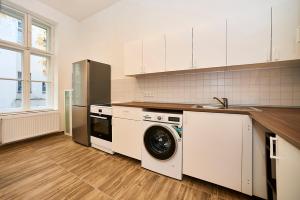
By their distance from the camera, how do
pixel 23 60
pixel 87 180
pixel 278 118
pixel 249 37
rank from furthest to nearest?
pixel 23 60 → pixel 87 180 → pixel 249 37 → pixel 278 118

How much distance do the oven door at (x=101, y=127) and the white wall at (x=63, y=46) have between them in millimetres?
1517

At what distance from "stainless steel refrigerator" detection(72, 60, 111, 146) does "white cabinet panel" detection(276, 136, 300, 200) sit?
8.80 ft

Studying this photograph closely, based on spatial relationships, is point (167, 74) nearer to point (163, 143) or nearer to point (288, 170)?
point (163, 143)

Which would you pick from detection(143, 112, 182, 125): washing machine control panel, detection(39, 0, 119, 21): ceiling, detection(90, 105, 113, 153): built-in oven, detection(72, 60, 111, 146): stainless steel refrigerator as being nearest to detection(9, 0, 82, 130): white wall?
detection(39, 0, 119, 21): ceiling

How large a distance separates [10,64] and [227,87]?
4.07m

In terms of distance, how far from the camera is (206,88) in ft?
6.90

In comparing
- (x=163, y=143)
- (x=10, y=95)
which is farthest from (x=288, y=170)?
(x=10, y=95)

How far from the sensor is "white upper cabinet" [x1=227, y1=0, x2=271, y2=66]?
145 centimetres

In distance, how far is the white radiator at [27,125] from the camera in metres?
2.55

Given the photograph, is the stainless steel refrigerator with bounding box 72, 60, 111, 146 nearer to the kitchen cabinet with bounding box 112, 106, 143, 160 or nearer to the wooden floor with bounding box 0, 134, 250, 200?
the wooden floor with bounding box 0, 134, 250, 200

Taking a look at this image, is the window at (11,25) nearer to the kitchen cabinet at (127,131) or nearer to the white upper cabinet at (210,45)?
the kitchen cabinet at (127,131)

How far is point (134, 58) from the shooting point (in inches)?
94.7

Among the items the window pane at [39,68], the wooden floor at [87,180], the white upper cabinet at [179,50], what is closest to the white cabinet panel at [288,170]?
the wooden floor at [87,180]

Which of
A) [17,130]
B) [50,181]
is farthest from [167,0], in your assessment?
[17,130]
